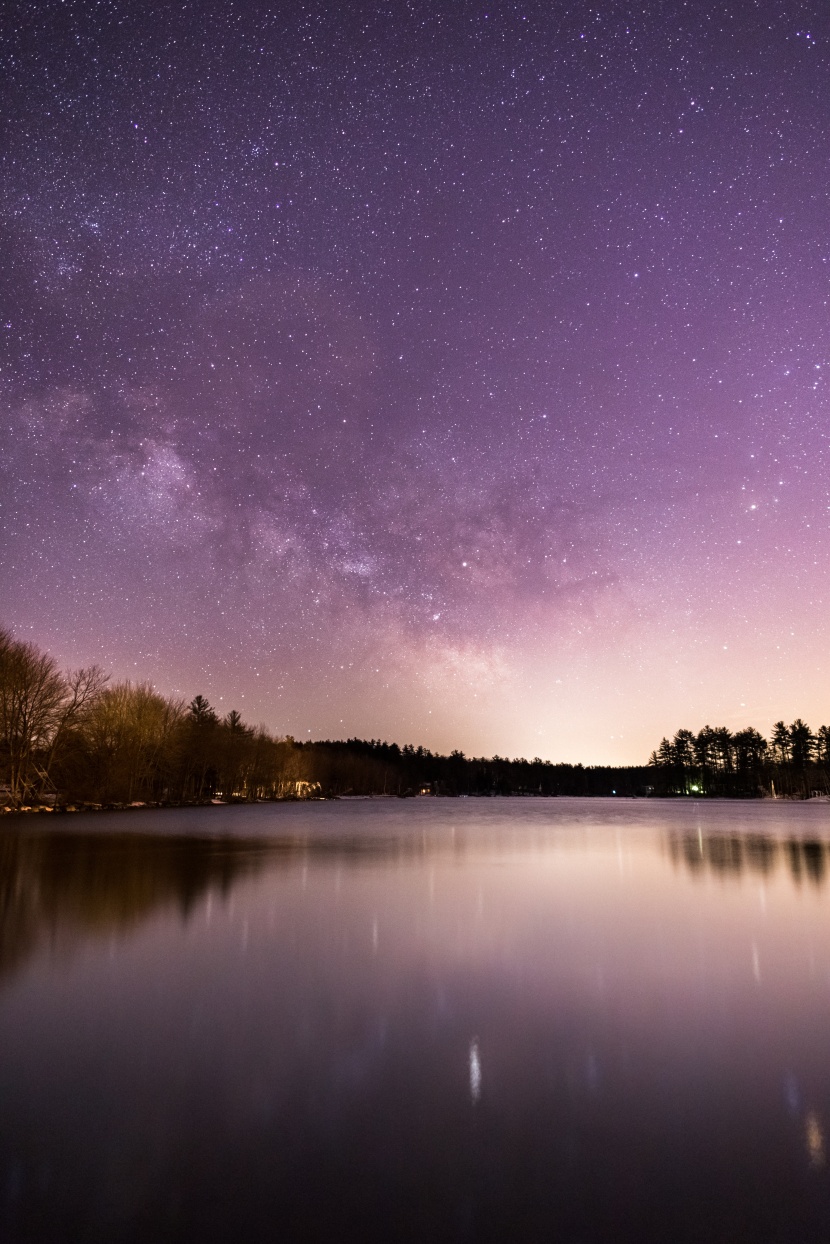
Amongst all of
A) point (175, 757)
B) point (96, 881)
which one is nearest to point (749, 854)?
point (96, 881)

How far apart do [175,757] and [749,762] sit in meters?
123

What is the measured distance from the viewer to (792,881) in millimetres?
16469

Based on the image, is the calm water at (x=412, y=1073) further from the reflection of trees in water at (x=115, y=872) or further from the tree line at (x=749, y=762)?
the tree line at (x=749, y=762)

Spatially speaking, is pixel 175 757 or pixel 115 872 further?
pixel 175 757

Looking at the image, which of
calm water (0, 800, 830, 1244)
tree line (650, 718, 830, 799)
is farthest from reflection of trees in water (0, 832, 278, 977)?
tree line (650, 718, 830, 799)

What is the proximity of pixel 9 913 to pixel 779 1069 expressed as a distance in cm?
1171

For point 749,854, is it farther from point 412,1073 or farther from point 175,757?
point 175,757

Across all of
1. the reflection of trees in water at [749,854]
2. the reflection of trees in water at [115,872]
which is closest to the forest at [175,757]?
the reflection of trees in water at [115,872]

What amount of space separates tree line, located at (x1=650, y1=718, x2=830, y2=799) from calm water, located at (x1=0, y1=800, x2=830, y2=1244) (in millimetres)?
142495

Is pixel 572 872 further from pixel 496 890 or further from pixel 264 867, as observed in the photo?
pixel 264 867

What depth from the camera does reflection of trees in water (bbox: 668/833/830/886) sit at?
739 inches

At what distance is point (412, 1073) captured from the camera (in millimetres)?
5301

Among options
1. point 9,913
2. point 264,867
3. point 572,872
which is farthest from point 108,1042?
point 572,872

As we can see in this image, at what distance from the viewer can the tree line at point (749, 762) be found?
441 feet
